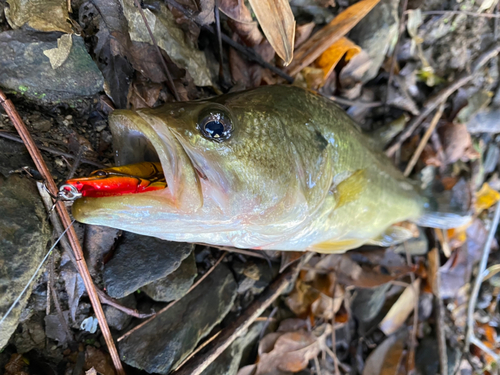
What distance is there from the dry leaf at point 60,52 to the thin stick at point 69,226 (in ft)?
1.01

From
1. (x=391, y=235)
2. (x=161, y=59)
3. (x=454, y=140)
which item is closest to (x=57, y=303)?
(x=161, y=59)

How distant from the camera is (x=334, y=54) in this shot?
8.09 ft

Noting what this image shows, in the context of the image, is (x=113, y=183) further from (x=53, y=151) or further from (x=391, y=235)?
(x=391, y=235)

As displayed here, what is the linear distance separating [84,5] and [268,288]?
→ 2281mm

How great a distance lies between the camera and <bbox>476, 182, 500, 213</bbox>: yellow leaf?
3.68 m

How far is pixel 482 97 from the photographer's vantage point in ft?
10.9

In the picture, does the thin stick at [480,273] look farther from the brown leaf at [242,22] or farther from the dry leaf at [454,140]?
the brown leaf at [242,22]

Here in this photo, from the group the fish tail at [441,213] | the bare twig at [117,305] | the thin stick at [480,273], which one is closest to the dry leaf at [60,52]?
the bare twig at [117,305]

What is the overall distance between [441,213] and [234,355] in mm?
2468

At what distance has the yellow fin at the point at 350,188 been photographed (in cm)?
191

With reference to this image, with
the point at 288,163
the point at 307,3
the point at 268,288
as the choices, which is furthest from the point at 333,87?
the point at 268,288

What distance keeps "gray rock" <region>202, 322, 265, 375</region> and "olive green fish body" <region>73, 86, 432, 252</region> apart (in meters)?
0.92

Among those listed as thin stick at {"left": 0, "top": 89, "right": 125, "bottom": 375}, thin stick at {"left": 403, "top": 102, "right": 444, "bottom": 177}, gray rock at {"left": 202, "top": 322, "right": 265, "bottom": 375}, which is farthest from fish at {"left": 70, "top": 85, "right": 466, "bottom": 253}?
thin stick at {"left": 403, "top": 102, "right": 444, "bottom": 177}

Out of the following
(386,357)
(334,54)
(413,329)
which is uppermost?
(334,54)
